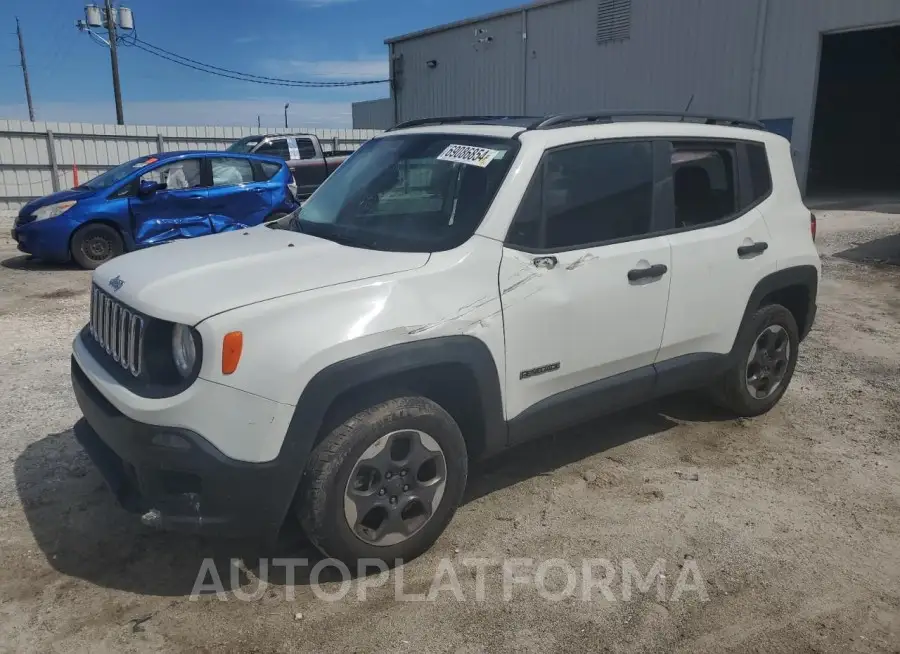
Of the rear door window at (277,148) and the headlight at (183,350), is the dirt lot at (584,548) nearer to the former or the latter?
the headlight at (183,350)

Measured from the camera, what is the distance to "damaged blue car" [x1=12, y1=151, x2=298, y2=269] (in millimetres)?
9586

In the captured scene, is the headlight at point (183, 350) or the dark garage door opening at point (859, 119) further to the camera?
the dark garage door opening at point (859, 119)

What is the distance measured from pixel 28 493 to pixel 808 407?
4.77 m

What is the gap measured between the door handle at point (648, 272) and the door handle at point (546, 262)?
1.62 ft

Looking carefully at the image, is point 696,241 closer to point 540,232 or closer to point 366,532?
point 540,232

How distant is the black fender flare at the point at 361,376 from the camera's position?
2631 mm

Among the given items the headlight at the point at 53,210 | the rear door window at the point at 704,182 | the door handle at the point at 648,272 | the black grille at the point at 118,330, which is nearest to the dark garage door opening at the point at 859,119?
the rear door window at the point at 704,182

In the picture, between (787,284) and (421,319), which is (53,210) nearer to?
(421,319)

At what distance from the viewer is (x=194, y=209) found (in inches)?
389

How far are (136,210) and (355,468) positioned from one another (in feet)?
27.0

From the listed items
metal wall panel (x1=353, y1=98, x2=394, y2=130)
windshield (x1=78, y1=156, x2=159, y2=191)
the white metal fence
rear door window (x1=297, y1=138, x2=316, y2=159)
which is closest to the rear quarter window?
windshield (x1=78, y1=156, x2=159, y2=191)

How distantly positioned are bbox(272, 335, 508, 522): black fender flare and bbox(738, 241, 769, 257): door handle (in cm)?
189

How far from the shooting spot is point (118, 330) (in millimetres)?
3016

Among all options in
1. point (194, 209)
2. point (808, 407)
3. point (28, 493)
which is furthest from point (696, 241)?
point (194, 209)
